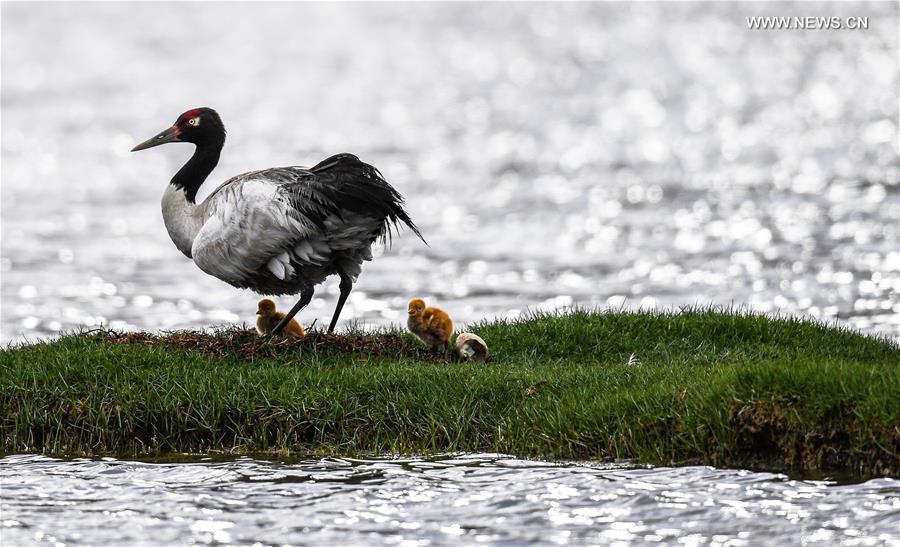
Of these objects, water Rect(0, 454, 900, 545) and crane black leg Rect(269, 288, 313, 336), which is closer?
water Rect(0, 454, 900, 545)

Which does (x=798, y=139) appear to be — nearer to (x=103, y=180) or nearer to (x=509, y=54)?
(x=509, y=54)

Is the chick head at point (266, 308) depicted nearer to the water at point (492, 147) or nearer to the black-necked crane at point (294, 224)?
the black-necked crane at point (294, 224)

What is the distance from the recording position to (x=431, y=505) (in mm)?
9133

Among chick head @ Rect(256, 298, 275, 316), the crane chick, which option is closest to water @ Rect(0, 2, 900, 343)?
chick head @ Rect(256, 298, 275, 316)

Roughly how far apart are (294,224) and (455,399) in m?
2.39

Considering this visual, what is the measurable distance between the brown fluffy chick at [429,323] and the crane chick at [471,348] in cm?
16

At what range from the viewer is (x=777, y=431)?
9758 mm

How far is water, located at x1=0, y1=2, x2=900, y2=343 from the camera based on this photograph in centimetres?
2398

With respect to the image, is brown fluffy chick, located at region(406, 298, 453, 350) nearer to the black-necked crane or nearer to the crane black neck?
the black-necked crane

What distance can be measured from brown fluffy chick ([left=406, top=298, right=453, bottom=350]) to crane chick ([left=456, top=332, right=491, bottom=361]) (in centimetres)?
16

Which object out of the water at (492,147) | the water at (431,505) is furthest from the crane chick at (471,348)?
the water at (492,147)

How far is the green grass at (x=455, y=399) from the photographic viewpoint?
9773 mm

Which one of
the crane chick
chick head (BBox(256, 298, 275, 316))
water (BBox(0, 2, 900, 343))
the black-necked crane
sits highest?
water (BBox(0, 2, 900, 343))

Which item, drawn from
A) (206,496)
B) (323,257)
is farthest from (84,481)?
(323,257)
